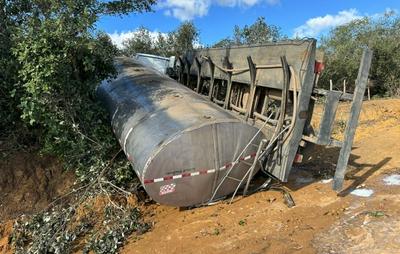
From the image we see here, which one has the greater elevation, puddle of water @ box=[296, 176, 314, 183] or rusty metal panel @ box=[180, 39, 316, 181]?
rusty metal panel @ box=[180, 39, 316, 181]

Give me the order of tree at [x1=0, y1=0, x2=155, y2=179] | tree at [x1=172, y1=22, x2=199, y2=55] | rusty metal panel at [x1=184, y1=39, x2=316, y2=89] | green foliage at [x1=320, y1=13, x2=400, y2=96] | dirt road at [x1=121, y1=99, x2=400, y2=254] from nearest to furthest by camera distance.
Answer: dirt road at [x1=121, y1=99, x2=400, y2=254] < rusty metal panel at [x1=184, y1=39, x2=316, y2=89] < tree at [x1=0, y1=0, x2=155, y2=179] < green foliage at [x1=320, y1=13, x2=400, y2=96] < tree at [x1=172, y1=22, x2=199, y2=55]

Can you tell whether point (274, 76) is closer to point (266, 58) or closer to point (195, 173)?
point (266, 58)

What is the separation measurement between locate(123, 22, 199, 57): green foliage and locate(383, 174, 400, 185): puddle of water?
20.7 m

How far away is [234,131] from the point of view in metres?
6.73

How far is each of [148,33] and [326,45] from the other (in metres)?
13.5

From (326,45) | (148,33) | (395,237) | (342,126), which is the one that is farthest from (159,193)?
(148,33)

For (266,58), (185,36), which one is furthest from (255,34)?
(266,58)

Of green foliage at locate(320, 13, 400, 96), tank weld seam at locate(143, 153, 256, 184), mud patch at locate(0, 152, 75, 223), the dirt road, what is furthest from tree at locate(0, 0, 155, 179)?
green foliage at locate(320, 13, 400, 96)

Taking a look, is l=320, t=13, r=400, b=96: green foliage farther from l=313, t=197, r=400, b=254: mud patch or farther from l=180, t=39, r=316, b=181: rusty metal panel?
l=313, t=197, r=400, b=254: mud patch

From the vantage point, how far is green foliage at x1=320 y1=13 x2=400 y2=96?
18250 millimetres

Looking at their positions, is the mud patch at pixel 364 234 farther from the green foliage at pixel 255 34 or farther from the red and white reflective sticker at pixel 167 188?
the green foliage at pixel 255 34

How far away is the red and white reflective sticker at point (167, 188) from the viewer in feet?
21.2

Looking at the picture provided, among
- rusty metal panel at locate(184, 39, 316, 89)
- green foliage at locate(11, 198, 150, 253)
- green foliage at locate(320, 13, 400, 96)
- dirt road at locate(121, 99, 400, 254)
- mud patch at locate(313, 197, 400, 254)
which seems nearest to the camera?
mud patch at locate(313, 197, 400, 254)

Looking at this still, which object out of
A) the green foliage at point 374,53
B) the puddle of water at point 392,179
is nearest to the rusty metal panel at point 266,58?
the puddle of water at point 392,179
